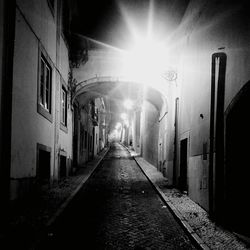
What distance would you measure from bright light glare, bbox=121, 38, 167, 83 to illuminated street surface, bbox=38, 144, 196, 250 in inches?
283

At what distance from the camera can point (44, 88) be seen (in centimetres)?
1002

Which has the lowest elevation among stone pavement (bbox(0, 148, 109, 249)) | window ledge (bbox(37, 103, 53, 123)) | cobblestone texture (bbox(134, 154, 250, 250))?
cobblestone texture (bbox(134, 154, 250, 250))

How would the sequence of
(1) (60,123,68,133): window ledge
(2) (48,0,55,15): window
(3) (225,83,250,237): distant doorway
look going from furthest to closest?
(1) (60,123,68,133): window ledge → (2) (48,0,55,15): window → (3) (225,83,250,237): distant doorway

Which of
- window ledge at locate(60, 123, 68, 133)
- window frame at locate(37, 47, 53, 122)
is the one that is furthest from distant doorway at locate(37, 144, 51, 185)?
window ledge at locate(60, 123, 68, 133)

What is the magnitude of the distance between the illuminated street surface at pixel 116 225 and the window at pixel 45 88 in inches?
124

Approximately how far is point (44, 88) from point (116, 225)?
5658 millimetres

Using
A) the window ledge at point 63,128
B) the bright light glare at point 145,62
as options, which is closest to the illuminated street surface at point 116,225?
the window ledge at point 63,128

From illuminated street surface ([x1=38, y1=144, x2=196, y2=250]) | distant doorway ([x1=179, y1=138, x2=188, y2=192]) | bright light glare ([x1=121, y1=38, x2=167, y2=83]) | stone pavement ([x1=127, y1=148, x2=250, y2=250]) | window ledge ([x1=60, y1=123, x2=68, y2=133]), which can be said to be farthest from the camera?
bright light glare ([x1=121, y1=38, x2=167, y2=83])

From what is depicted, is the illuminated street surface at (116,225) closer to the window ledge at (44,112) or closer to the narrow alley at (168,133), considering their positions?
the narrow alley at (168,133)

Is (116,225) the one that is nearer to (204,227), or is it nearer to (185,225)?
(185,225)

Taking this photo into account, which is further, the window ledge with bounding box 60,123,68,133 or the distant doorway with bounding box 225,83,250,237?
the window ledge with bounding box 60,123,68,133

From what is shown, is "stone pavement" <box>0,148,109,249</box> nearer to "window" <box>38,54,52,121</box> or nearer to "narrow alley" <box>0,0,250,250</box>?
"narrow alley" <box>0,0,250,250</box>

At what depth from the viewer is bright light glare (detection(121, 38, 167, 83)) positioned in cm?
1409

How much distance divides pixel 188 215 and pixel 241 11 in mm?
4867
